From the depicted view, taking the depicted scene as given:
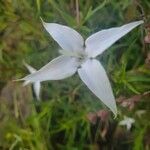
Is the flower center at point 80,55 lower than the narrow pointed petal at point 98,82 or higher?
higher

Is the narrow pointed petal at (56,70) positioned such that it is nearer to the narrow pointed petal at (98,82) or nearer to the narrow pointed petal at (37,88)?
the narrow pointed petal at (98,82)

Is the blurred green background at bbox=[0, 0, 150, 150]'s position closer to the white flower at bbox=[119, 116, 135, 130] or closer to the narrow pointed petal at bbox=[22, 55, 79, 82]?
the white flower at bbox=[119, 116, 135, 130]

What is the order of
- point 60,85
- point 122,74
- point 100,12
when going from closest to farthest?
point 122,74
point 100,12
point 60,85

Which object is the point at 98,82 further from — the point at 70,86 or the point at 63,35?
the point at 70,86

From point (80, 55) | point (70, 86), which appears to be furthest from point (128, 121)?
point (80, 55)

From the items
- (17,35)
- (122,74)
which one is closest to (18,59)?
(17,35)

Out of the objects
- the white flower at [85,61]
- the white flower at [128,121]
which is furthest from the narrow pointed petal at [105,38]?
the white flower at [128,121]

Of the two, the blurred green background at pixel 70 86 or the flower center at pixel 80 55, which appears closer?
the flower center at pixel 80 55

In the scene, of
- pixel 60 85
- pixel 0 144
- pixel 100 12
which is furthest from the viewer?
pixel 0 144

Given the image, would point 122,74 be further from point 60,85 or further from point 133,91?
point 60,85
